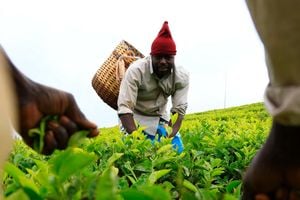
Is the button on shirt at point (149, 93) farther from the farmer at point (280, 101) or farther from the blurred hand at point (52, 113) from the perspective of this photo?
the blurred hand at point (52, 113)

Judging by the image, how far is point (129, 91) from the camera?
Answer: 6.43 m

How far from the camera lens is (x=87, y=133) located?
1534mm

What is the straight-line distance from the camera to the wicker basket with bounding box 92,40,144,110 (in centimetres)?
841

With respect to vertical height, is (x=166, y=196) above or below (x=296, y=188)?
above

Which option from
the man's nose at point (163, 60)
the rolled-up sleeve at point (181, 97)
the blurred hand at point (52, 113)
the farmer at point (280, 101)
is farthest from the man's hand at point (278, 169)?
the rolled-up sleeve at point (181, 97)

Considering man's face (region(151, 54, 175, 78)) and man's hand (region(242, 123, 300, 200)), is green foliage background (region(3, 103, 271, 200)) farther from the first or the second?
man's face (region(151, 54, 175, 78))

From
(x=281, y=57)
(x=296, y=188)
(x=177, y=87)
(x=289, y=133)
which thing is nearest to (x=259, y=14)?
(x=281, y=57)

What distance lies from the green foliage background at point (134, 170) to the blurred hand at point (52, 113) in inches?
1.3

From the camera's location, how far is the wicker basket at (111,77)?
331 inches

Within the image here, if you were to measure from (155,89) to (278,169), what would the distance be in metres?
4.98

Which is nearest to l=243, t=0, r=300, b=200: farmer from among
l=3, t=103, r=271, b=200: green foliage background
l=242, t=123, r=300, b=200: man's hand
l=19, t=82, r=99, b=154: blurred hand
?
l=242, t=123, r=300, b=200: man's hand

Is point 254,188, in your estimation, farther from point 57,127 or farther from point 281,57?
point 57,127

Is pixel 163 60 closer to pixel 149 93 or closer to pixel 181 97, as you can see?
pixel 149 93

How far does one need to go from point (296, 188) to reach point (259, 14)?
37 cm
